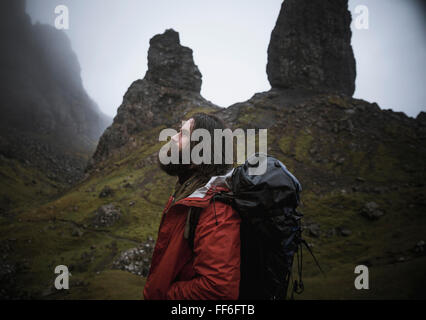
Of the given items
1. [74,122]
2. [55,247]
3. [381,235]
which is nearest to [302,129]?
[381,235]

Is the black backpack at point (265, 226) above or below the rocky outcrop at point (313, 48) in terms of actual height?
below

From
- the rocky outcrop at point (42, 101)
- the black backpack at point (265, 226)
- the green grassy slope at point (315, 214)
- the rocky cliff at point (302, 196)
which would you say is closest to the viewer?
the black backpack at point (265, 226)

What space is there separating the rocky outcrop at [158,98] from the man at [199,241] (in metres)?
65.5

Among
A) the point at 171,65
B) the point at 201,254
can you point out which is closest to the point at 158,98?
the point at 171,65

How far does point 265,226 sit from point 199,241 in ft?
2.58

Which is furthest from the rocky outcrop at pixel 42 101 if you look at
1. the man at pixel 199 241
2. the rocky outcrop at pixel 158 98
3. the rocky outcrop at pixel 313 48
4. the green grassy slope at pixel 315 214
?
the man at pixel 199 241

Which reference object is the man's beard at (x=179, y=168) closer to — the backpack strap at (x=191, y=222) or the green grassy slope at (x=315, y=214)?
the backpack strap at (x=191, y=222)

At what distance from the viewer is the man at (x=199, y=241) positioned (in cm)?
224

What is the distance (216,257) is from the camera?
2.24 meters

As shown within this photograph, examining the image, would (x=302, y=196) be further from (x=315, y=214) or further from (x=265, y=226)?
(x=265, y=226)

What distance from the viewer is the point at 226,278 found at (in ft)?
7.22

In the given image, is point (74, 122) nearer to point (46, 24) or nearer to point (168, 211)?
point (46, 24)

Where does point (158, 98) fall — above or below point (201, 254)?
above

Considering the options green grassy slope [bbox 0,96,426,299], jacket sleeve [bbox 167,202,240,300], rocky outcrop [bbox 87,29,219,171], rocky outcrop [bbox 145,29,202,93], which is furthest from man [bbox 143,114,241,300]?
rocky outcrop [bbox 145,29,202,93]
